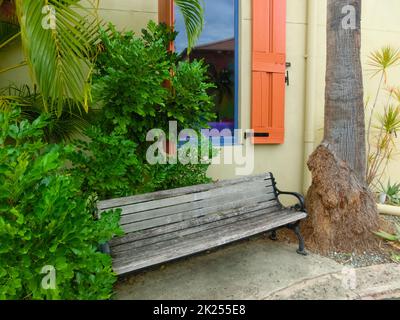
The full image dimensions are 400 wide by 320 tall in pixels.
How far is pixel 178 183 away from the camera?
317cm

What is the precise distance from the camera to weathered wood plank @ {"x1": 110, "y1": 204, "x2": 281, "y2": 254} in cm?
251

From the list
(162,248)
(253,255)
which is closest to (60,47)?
(162,248)

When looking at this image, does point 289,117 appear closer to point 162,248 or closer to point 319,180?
point 319,180

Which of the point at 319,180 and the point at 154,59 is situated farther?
the point at 319,180

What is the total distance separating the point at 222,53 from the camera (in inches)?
168

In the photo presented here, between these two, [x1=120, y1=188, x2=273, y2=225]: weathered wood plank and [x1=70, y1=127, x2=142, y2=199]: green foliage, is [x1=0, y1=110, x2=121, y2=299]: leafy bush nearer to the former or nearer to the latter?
[x1=70, y1=127, x2=142, y2=199]: green foliage

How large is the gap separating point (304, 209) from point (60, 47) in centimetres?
263

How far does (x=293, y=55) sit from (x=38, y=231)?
153 inches

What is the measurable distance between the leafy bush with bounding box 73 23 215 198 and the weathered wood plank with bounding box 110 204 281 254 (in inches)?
16.7

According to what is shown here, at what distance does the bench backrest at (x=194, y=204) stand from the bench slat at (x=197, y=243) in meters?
0.17

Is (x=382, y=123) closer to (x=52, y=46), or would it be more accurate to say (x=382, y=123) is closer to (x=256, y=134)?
(x=256, y=134)

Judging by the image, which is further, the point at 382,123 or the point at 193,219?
the point at 382,123

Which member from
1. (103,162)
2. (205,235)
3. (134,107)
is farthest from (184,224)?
(134,107)

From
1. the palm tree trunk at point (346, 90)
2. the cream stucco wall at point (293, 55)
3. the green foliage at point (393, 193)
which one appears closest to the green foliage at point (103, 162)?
the cream stucco wall at point (293, 55)
